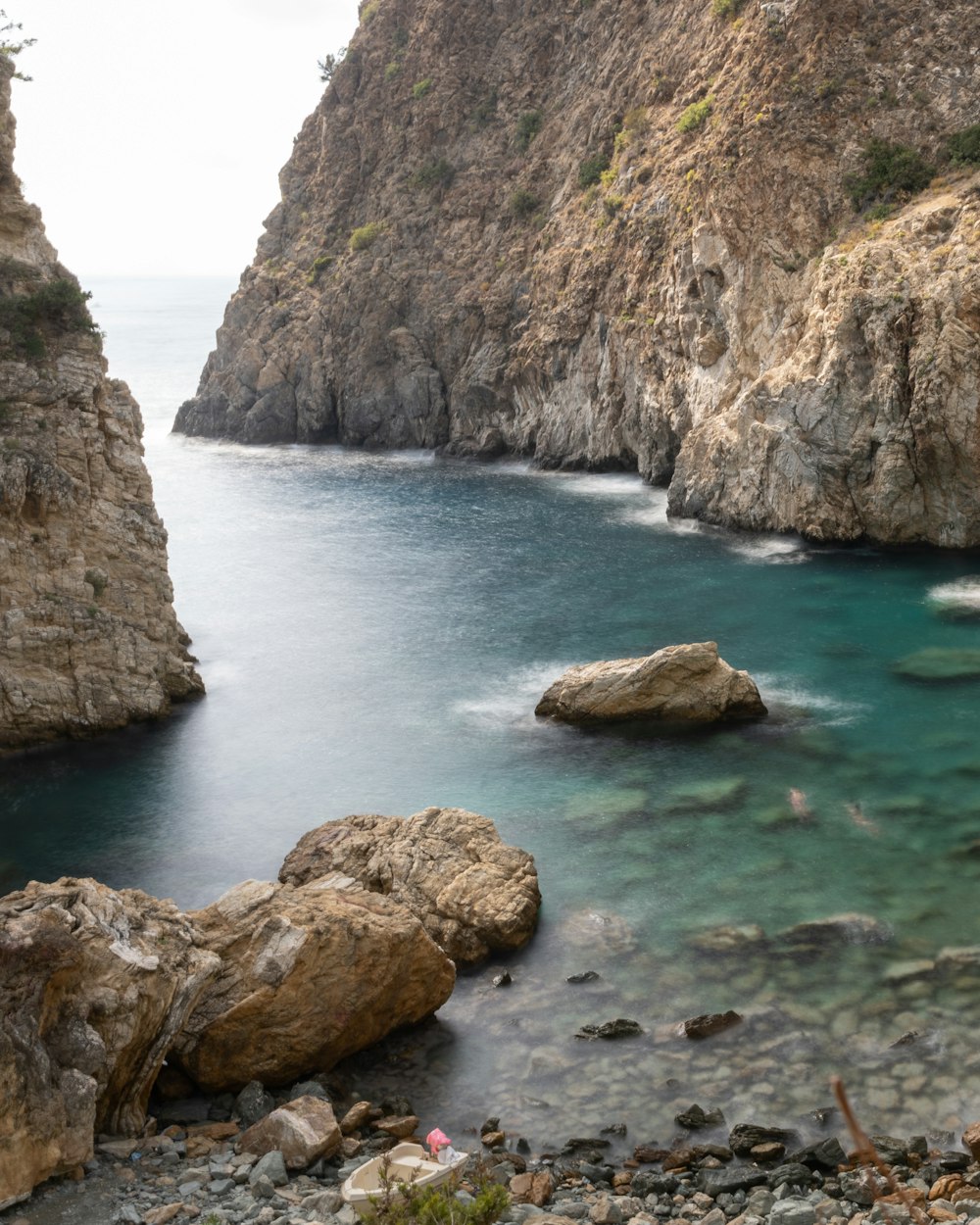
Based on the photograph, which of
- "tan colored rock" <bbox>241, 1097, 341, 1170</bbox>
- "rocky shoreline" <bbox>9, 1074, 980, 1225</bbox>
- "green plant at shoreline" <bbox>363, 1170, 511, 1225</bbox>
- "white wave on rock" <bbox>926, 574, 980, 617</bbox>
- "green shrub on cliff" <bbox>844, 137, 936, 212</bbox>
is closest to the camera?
"green plant at shoreline" <bbox>363, 1170, 511, 1225</bbox>

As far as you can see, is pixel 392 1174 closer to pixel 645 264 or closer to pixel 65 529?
pixel 65 529

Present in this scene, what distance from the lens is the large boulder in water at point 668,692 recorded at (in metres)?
33.7

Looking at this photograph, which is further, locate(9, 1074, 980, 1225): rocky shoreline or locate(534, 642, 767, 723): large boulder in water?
locate(534, 642, 767, 723): large boulder in water

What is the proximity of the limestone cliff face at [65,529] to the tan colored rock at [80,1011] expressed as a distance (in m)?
16.4

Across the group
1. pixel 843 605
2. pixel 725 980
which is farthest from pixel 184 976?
pixel 843 605

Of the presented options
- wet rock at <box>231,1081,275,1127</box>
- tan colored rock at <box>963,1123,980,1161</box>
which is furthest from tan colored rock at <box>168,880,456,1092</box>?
tan colored rock at <box>963,1123,980,1161</box>

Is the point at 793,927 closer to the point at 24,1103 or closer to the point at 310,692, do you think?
the point at 24,1103

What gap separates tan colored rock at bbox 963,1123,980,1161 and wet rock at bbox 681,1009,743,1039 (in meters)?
4.11

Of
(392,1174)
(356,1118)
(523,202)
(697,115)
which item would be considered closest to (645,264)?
(697,115)

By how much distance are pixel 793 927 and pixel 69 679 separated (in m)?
20.8

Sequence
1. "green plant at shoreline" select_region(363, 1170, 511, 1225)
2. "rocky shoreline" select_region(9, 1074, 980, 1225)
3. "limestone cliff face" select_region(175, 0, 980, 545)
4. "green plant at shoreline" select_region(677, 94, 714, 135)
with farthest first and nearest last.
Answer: "green plant at shoreline" select_region(677, 94, 714, 135) < "limestone cliff face" select_region(175, 0, 980, 545) < "rocky shoreline" select_region(9, 1074, 980, 1225) < "green plant at shoreline" select_region(363, 1170, 511, 1225)

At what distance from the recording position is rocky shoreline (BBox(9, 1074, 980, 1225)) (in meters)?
14.7

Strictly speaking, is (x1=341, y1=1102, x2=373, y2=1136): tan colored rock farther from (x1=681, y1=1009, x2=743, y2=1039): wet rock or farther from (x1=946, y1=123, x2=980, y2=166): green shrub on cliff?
(x1=946, y1=123, x2=980, y2=166): green shrub on cliff

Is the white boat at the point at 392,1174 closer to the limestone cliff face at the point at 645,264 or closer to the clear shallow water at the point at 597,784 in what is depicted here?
the clear shallow water at the point at 597,784
